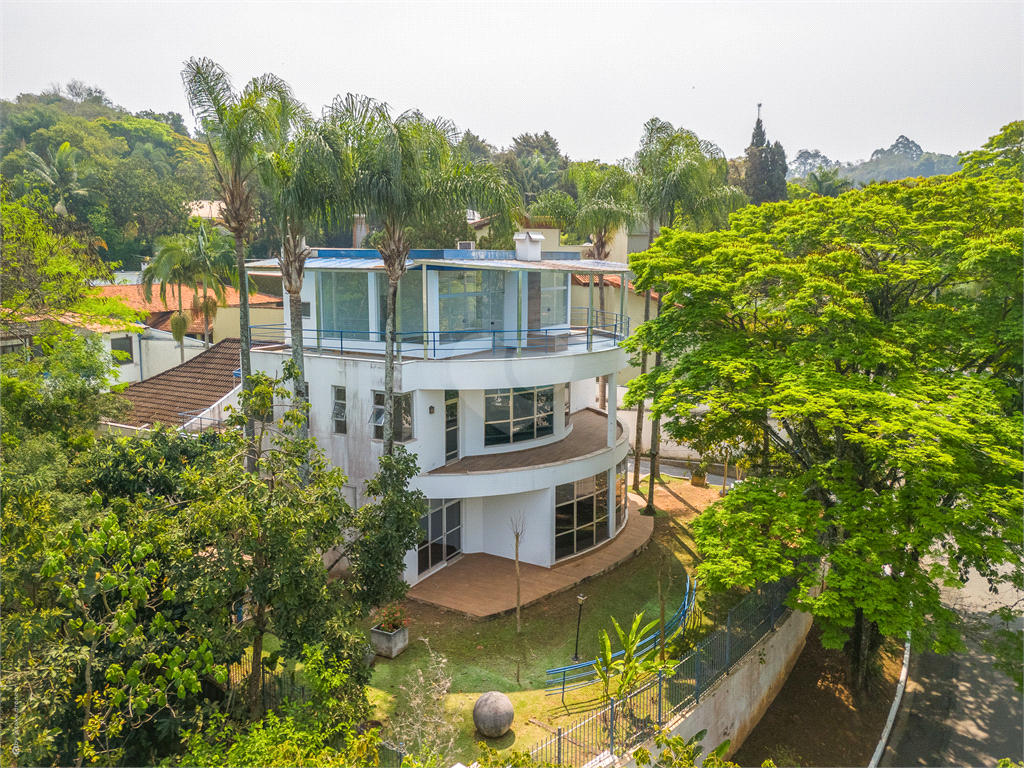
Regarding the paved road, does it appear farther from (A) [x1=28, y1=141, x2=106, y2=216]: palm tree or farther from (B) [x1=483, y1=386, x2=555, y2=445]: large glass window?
(A) [x1=28, y1=141, x2=106, y2=216]: palm tree

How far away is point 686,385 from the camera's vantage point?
58.6 feet

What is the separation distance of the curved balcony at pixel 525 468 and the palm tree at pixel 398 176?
2.40 meters

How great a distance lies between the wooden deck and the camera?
788 inches

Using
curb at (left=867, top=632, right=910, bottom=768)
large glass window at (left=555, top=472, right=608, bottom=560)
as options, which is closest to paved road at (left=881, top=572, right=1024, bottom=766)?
curb at (left=867, top=632, right=910, bottom=768)

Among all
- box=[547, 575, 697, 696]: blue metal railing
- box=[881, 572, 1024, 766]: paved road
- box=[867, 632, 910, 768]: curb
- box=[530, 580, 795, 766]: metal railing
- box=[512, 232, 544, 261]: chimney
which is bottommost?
box=[881, 572, 1024, 766]: paved road

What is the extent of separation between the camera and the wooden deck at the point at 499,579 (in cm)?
2002

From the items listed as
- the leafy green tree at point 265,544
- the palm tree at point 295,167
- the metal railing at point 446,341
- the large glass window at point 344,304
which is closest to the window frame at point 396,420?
the metal railing at point 446,341

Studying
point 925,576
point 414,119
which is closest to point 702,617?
point 925,576

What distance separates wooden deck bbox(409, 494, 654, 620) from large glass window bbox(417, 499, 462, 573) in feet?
1.29

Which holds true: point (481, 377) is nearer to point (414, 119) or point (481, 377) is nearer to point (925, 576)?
point (414, 119)

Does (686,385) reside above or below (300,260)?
below

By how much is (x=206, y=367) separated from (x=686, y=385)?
20.7 metres

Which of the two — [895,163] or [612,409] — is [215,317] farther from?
[895,163]

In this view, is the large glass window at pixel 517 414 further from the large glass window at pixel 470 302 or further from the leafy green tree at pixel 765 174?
the leafy green tree at pixel 765 174
